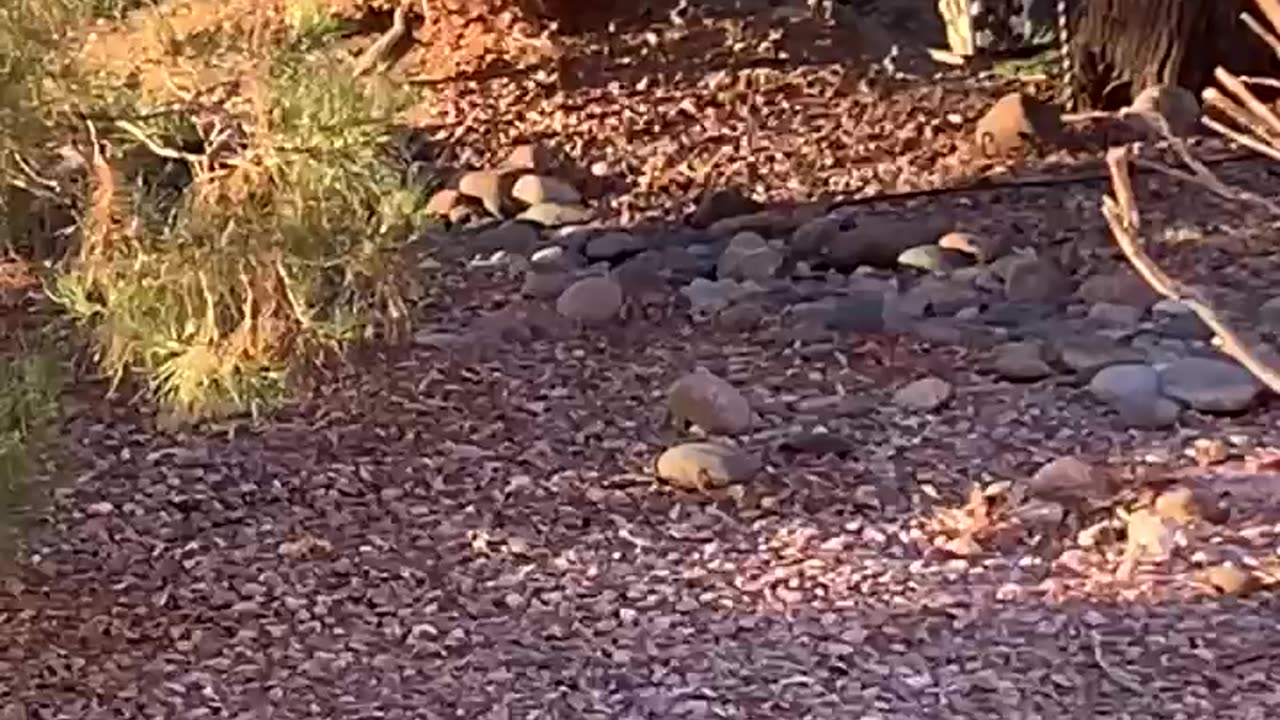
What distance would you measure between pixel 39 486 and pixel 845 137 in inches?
166

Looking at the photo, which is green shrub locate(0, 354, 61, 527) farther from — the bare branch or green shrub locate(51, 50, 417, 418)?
the bare branch

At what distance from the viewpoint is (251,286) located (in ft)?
10.4

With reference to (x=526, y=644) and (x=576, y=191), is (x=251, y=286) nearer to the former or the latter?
(x=526, y=644)

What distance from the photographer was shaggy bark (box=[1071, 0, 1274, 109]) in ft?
22.5

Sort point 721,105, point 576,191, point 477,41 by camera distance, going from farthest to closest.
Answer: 1. point 477,41
2. point 721,105
3. point 576,191

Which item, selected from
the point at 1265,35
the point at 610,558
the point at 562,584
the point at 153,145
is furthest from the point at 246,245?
the point at 1265,35

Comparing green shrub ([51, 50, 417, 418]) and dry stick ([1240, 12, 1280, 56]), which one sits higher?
dry stick ([1240, 12, 1280, 56])

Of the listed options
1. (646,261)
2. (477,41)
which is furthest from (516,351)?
(477,41)

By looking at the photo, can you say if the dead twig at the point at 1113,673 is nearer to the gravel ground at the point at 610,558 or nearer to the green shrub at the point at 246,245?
the gravel ground at the point at 610,558

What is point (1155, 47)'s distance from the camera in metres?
6.91

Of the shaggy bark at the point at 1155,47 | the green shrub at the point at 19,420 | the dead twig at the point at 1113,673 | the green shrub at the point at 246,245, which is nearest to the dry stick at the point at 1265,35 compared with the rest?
the dead twig at the point at 1113,673

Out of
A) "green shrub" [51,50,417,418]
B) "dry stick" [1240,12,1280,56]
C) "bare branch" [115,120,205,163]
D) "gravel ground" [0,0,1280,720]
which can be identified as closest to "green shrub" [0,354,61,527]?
Answer: "green shrub" [51,50,417,418]

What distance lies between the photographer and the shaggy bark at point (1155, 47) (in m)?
6.86

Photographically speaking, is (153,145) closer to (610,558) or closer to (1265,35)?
(610,558)
